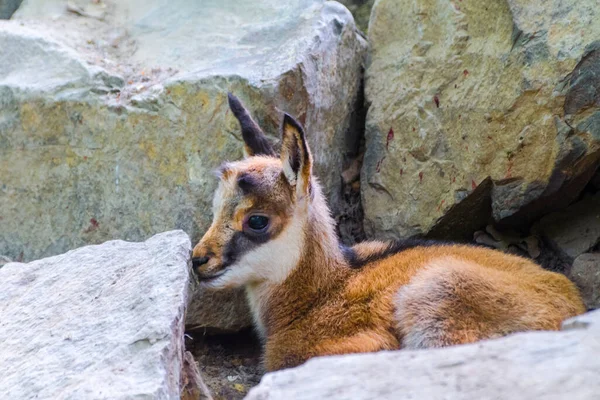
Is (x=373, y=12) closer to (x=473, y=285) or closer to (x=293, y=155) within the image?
(x=293, y=155)

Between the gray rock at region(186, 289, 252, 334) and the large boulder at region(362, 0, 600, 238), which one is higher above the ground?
the large boulder at region(362, 0, 600, 238)

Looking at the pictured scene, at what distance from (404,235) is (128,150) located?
2.44 meters

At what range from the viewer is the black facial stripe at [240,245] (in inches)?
214

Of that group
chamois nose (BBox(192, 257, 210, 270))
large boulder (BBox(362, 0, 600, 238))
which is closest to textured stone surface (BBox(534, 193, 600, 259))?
large boulder (BBox(362, 0, 600, 238))

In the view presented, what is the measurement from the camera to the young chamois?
4801 millimetres

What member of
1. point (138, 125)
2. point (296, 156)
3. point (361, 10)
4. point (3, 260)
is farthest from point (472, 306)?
point (361, 10)

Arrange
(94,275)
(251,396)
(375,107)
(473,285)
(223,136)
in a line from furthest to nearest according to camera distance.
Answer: (375,107) < (223,136) < (94,275) < (473,285) < (251,396)

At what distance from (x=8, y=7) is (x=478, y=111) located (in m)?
5.49

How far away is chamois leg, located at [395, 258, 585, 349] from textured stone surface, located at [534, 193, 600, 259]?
1417 mm

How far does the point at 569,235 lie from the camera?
6.49 metres

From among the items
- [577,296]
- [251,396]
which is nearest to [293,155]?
[577,296]

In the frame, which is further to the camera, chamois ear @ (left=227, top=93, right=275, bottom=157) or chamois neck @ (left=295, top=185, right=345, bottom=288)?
chamois ear @ (left=227, top=93, right=275, bottom=157)

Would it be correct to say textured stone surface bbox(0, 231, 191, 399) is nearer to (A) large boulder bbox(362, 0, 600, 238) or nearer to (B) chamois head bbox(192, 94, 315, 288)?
(B) chamois head bbox(192, 94, 315, 288)

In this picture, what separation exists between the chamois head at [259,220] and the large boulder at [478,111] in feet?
4.46
